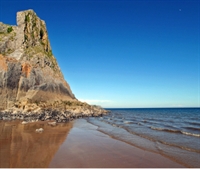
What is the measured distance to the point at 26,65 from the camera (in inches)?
1358

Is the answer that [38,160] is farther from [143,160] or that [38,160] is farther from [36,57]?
[36,57]

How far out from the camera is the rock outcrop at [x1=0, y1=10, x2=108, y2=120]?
98.9 ft

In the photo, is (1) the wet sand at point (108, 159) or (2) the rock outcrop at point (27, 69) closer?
(1) the wet sand at point (108, 159)

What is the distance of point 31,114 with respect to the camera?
29.8 meters

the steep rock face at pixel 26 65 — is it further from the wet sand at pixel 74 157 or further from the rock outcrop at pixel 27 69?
the wet sand at pixel 74 157

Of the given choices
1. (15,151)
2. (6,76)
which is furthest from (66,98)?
(15,151)

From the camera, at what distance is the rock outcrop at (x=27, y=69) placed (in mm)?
30141

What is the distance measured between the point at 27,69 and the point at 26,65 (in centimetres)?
87

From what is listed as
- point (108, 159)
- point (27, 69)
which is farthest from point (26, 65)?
Answer: point (108, 159)

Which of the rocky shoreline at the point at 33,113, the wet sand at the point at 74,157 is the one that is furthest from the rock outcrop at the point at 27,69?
the wet sand at the point at 74,157

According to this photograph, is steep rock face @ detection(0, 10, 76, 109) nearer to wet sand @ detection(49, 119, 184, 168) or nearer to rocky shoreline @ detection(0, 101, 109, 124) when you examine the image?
rocky shoreline @ detection(0, 101, 109, 124)

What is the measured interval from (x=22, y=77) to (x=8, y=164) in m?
27.3

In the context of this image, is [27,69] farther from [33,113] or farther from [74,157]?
[74,157]

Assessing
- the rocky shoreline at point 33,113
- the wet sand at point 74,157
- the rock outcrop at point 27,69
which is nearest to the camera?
the wet sand at point 74,157
